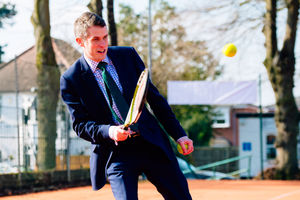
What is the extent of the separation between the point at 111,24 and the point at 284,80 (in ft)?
20.3

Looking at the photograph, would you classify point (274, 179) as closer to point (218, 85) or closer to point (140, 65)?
point (218, 85)

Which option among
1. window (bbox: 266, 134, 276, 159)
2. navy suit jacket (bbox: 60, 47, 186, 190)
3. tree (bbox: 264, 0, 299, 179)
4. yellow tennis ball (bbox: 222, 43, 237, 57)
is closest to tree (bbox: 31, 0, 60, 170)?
yellow tennis ball (bbox: 222, 43, 237, 57)

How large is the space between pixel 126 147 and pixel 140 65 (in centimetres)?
56

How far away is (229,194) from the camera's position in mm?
9914

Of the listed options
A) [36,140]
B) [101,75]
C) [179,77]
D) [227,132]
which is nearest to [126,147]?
[101,75]

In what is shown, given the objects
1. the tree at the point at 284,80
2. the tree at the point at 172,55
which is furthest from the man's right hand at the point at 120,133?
the tree at the point at 172,55

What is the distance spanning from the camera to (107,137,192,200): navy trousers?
2.88m

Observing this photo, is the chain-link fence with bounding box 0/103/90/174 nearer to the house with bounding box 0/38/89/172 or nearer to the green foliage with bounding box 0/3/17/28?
the house with bounding box 0/38/89/172

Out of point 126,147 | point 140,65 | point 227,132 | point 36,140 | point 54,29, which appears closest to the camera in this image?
point 126,147

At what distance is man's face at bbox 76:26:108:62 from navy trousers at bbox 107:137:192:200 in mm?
546

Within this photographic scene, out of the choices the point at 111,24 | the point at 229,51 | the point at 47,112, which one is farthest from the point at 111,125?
the point at 111,24

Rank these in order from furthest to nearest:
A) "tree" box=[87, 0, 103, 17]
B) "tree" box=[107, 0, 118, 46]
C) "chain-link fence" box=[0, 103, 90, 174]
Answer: "tree" box=[107, 0, 118, 46], "tree" box=[87, 0, 103, 17], "chain-link fence" box=[0, 103, 90, 174]

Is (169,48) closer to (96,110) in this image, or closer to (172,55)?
(172,55)

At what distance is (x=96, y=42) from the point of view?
9.42 ft
